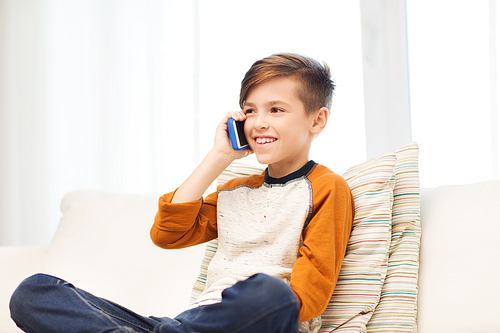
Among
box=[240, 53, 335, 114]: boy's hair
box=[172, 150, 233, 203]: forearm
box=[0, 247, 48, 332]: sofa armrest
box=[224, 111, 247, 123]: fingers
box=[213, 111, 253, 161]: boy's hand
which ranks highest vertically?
box=[240, 53, 335, 114]: boy's hair

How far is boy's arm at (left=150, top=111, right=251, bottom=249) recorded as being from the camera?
3.58 feet

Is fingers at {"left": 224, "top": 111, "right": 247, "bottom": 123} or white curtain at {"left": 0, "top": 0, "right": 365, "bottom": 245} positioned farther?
white curtain at {"left": 0, "top": 0, "right": 365, "bottom": 245}

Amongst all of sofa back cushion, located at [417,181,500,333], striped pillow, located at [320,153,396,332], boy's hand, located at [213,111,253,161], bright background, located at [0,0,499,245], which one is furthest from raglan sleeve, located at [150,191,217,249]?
bright background, located at [0,0,499,245]

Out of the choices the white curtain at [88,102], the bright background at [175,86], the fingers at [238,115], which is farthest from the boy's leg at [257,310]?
the white curtain at [88,102]

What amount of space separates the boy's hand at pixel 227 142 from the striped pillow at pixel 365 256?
0.99 ft

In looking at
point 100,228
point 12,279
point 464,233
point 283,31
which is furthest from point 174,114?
point 464,233

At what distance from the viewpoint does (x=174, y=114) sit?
2.27 metres

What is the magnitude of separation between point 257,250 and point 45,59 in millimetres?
2063

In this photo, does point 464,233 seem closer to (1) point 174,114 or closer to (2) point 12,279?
(2) point 12,279

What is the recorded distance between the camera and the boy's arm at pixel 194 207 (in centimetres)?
109

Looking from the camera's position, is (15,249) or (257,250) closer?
(257,250)

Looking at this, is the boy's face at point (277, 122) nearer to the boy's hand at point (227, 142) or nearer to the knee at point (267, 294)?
the boy's hand at point (227, 142)

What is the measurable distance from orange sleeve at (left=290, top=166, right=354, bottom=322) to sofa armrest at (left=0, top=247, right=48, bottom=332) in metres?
0.91

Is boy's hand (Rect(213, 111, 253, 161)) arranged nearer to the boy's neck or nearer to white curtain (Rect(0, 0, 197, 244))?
the boy's neck
